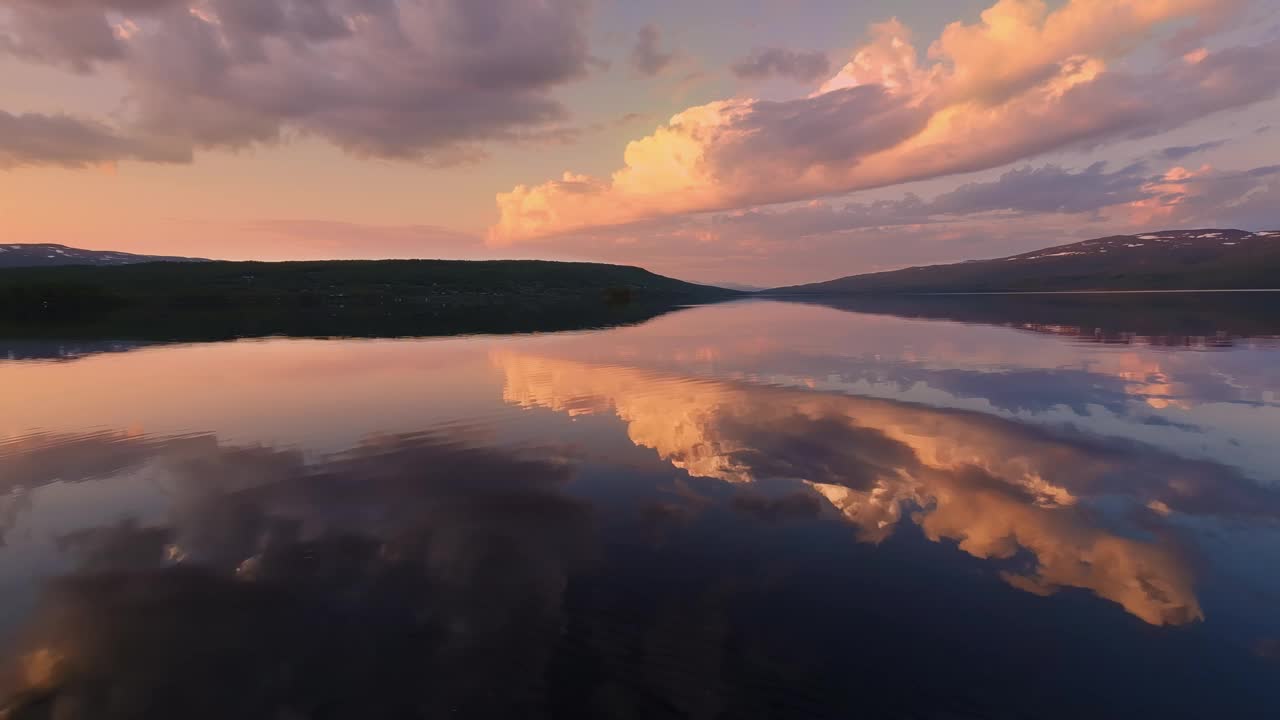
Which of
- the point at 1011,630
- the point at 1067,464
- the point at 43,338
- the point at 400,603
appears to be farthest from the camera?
the point at 43,338

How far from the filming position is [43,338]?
56.2m

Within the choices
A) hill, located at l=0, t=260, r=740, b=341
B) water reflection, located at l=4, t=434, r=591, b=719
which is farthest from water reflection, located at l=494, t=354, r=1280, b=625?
hill, located at l=0, t=260, r=740, b=341

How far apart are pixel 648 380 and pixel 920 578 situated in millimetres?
19890

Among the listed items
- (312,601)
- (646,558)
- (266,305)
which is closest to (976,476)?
(646,558)

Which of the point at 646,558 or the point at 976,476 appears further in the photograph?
the point at 976,476

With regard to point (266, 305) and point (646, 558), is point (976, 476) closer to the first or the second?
point (646, 558)

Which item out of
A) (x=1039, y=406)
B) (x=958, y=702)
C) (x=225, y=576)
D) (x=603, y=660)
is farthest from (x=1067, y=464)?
(x=225, y=576)

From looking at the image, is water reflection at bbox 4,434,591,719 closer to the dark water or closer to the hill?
the dark water

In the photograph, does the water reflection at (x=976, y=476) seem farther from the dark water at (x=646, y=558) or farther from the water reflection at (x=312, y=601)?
the water reflection at (x=312, y=601)

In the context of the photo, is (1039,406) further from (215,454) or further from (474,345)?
(474,345)

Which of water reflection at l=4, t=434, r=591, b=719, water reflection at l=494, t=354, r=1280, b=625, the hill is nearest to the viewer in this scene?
water reflection at l=4, t=434, r=591, b=719

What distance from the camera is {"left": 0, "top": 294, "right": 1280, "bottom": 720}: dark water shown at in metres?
6.87

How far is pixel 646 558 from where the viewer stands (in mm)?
9953

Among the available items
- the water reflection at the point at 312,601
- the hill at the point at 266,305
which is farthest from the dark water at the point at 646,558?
the hill at the point at 266,305
